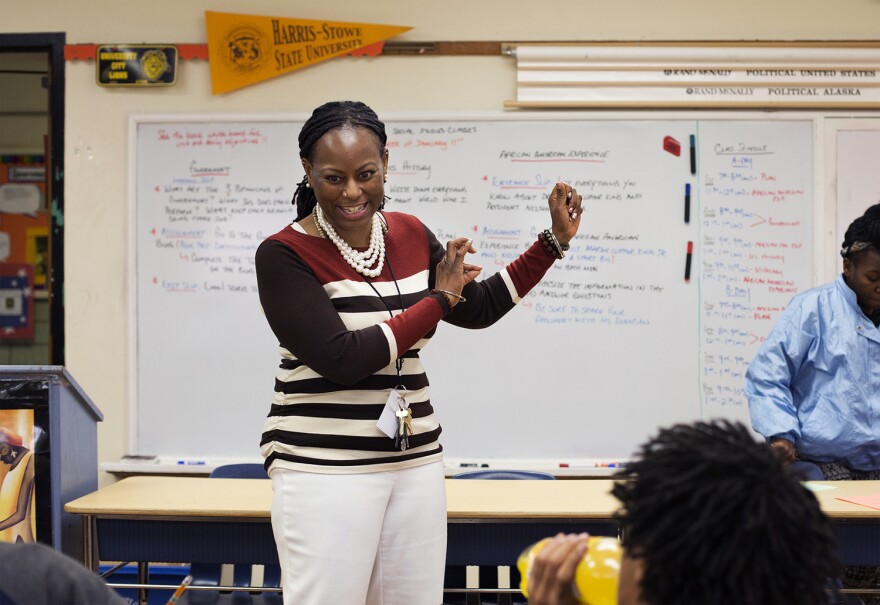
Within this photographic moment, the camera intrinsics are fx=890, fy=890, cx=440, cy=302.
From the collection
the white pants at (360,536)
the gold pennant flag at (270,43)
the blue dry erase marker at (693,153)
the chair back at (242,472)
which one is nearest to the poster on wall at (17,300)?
the gold pennant flag at (270,43)

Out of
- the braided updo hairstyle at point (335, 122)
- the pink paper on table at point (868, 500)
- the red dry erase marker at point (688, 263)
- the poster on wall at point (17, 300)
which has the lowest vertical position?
the pink paper on table at point (868, 500)

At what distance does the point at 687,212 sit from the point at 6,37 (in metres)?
3.14

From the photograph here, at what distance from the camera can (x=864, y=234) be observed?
2660mm

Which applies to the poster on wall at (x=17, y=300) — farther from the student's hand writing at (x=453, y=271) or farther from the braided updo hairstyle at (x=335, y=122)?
the student's hand writing at (x=453, y=271)

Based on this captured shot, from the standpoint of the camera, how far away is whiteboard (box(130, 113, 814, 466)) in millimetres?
3891

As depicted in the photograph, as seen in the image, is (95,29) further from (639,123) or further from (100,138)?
(639,123)

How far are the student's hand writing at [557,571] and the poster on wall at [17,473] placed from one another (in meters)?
1.97

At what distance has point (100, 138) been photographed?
3.98 metres

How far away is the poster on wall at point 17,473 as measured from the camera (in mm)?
2473

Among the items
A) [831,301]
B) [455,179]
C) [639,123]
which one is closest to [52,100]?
[455,179]

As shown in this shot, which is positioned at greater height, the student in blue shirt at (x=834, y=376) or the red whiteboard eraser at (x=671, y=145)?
the red whiteboard eraser at (x=671, y=145)

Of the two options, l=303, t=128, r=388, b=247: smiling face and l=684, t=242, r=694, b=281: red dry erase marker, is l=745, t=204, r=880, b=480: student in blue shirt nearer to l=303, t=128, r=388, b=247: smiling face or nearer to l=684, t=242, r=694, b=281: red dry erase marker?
l=684, t=242, r=694, b=281: red dry erase marker

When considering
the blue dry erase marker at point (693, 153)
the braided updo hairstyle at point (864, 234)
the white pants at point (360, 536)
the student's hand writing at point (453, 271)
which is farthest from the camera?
the blue dry erase marker at point (693, 153)

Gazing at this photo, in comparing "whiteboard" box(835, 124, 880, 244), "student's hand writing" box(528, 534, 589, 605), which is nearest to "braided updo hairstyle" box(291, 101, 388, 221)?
"student's hand writing" box(528, 534, 589, 605)
